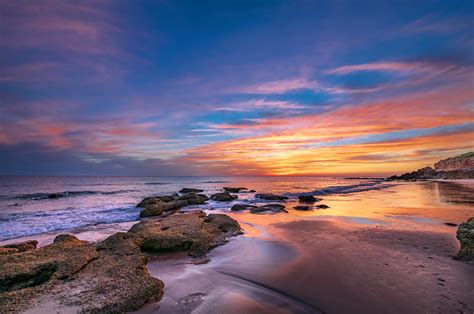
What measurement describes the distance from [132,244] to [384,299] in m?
7.29

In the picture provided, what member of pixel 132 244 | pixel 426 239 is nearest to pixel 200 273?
pixel 132 244

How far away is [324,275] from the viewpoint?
21.3 ft

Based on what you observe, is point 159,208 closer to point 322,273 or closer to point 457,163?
point 322,273

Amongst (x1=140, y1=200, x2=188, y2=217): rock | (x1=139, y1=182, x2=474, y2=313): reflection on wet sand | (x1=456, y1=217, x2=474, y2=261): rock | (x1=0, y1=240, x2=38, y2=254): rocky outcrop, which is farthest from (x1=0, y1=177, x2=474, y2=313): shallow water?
(x1=140, y1=200, x2=188, y2=217): rock

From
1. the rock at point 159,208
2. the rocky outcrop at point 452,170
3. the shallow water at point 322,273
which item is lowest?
the shallow water at point 322,273

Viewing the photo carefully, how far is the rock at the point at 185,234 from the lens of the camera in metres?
8.94

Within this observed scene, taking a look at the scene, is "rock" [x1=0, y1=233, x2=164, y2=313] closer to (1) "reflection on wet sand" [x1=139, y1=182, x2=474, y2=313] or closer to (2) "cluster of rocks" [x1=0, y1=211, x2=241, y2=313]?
(2) "cluster of rocks" [x1=0, y1=211, x2=241, y2=313]

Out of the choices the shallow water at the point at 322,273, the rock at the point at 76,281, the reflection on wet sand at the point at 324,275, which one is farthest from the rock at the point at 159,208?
the rock at the point at 76,281

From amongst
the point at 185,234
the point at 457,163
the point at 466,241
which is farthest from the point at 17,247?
the point at 457,163

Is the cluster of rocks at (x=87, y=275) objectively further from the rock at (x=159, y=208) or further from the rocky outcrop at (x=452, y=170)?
the rocky outcrop at (x=452, y=170)

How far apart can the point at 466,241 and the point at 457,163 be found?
97561 millimetres

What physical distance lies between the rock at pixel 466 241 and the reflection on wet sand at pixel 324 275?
378 mm

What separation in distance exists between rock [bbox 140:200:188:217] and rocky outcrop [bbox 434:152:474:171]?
87409mm

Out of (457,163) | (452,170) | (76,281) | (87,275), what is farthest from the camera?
(457,163)
